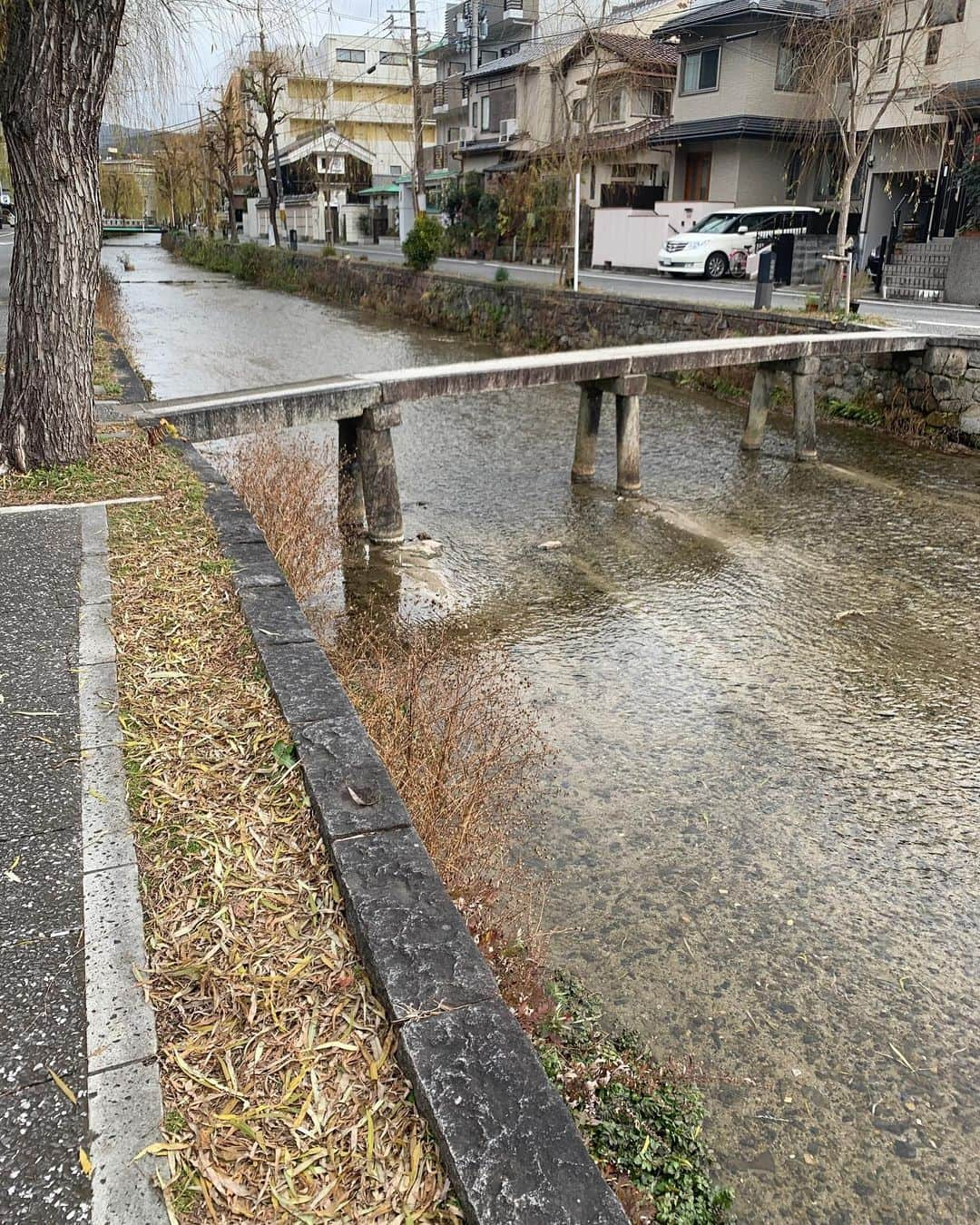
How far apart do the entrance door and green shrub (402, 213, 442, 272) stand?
8.49 meters

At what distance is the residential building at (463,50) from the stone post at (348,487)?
38877 mm

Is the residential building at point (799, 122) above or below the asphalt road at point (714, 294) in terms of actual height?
above

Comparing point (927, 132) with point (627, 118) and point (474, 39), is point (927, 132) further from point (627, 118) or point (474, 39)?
point (474, 39)

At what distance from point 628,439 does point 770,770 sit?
575 cm

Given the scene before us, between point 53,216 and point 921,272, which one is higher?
point 53,216

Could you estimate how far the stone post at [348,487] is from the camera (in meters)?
9.12

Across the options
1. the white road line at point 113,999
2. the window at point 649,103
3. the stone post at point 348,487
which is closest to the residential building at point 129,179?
the window at point 649,103

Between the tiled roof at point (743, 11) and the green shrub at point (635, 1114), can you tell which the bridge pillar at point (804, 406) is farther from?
the tiled roof at point (743, 11)

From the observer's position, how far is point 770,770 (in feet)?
18.0

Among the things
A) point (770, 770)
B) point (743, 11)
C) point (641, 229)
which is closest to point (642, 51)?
point (743, 11)

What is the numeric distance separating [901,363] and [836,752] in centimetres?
914

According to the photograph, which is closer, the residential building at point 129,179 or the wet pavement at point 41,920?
the wet pavement at point 41,920

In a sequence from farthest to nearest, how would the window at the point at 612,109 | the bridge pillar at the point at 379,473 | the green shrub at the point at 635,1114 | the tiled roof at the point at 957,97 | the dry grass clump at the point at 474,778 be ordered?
the window at the point at 612,109 → the tiled roof at the point at 957,97 → the bridge pillar at the point at 379,473 → the dry grass clump at the point at 474,778 → the green shrub at the point at 635,1114

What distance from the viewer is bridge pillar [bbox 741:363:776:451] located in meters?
12.0
